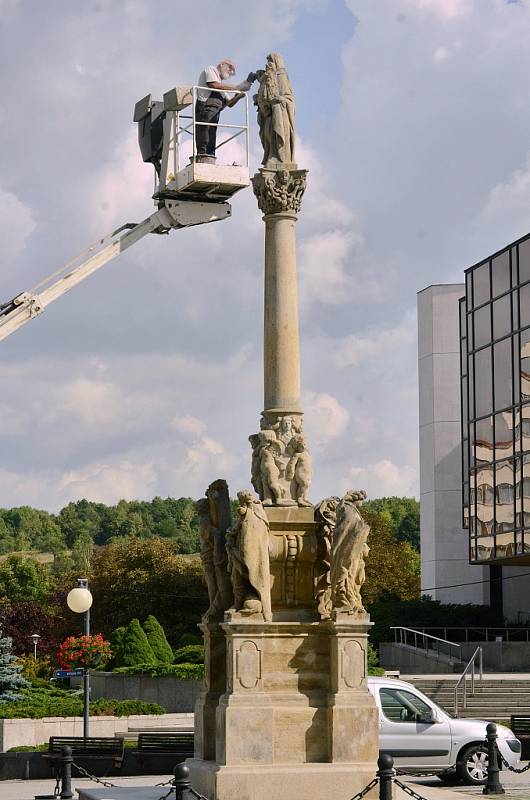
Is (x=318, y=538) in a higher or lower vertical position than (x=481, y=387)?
lower

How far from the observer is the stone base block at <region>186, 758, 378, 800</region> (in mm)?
15742

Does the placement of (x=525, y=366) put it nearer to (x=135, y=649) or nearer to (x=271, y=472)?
(x=135, y=649)

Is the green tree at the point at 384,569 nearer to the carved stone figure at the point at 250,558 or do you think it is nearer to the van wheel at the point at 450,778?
the van wheel at the point at 450,778

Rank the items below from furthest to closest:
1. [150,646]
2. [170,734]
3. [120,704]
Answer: [150,646] < [120,704] < [170,734]

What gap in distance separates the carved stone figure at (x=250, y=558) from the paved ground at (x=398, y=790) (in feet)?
8.25

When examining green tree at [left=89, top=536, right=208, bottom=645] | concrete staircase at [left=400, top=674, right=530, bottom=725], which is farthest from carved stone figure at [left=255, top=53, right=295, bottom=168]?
green tree at [left=89, top=536, right=208, bottom=645]

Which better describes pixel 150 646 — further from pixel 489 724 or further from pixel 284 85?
pixel 284 85

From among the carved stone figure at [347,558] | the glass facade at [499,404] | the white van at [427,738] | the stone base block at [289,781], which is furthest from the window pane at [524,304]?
the stone base block at [289,781]

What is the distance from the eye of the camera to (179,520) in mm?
177625

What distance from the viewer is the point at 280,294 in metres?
17.8

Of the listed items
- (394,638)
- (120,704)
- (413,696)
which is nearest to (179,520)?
(394,638)

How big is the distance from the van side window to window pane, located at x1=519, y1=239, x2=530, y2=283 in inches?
1253

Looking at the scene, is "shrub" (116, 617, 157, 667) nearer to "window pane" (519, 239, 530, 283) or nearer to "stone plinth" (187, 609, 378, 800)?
"window pane" (519, 239, 530, 283)

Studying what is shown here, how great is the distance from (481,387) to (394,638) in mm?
10436
